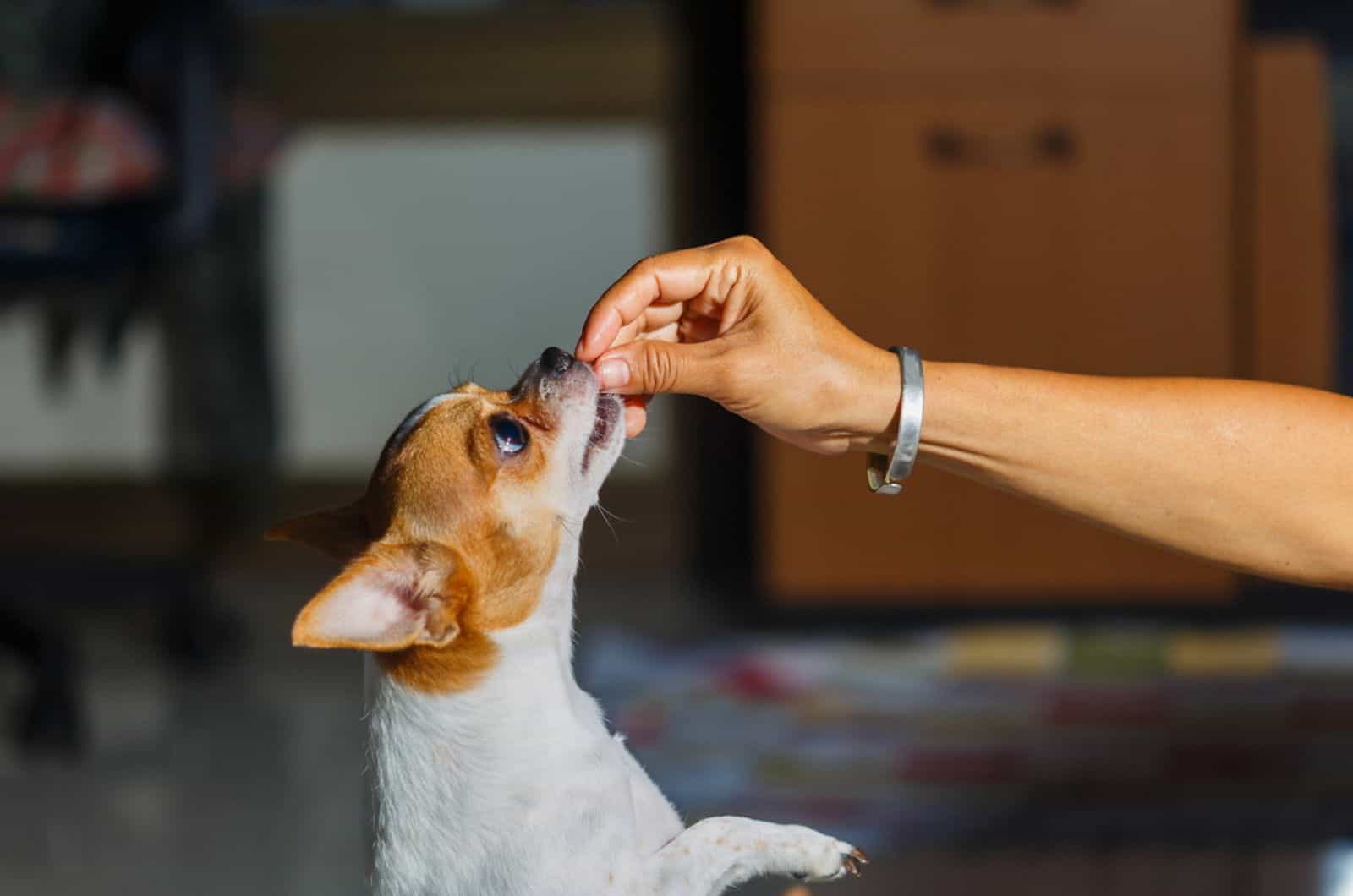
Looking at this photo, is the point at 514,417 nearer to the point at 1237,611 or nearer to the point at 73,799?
the point at 73,799

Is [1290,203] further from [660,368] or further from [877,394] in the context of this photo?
[660,368]

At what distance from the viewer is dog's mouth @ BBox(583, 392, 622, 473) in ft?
3.19

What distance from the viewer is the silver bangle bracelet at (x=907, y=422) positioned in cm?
94

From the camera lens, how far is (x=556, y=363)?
0.98 meters

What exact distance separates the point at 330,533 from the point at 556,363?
17 centimetres

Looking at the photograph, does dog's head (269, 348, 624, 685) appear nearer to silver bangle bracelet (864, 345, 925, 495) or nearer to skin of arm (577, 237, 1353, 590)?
skin of arm (577, 237, 1353, 590)

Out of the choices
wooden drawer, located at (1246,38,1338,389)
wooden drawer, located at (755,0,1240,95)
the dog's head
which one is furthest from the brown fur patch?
wooden drawer, located at (1246,38,1338,389)

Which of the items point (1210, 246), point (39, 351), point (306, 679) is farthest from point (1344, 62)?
point (39, 351)

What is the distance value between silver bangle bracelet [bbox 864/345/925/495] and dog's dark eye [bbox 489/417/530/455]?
22 centimetres

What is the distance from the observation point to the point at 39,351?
140 inches

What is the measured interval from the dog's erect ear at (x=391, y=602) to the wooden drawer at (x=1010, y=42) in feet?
5.73

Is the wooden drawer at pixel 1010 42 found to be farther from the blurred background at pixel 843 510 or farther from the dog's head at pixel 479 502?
the dog's head at pixel 479 502

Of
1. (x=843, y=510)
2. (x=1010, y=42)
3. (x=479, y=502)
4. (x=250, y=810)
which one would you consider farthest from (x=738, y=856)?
(x=1010, y=42)

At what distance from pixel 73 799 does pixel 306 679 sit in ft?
1.94
